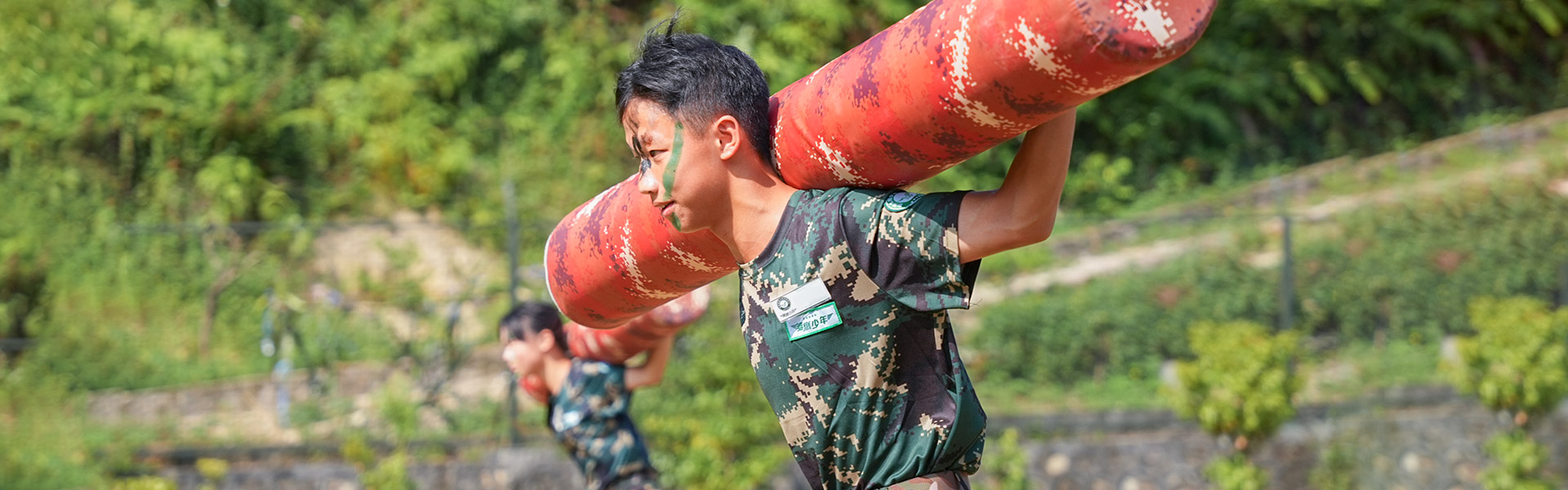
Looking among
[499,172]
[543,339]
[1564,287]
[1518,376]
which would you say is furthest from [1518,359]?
[499,172]

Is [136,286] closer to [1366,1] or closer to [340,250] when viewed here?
[340,250]

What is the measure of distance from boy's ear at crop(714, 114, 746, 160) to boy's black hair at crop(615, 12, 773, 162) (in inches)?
0.5

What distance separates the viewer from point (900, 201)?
6.49ft

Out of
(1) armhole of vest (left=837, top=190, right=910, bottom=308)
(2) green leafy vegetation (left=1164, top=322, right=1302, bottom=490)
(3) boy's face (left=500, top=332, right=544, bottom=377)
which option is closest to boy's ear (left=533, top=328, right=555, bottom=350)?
(3) boy's face (left=500, top=332, right=544, bottom=377)

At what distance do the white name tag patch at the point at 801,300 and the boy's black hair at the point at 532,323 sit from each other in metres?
2.93

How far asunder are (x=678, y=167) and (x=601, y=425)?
290 cm

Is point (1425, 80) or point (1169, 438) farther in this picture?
point (1425, 80)

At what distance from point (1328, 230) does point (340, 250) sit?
735 centimetres

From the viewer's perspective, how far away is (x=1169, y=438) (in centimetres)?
707

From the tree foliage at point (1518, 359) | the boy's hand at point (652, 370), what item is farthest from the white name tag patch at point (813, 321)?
the tree foliage at point (1518, 359)

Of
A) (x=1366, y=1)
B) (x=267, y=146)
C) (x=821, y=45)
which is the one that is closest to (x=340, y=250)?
(x=267, y=146)

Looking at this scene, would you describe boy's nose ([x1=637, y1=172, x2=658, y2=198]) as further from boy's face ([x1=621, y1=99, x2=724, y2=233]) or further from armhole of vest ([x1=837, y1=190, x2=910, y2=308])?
armhole of vest ([x1=837, y1=190, x2=910, y2=308])

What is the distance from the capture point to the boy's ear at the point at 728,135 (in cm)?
209

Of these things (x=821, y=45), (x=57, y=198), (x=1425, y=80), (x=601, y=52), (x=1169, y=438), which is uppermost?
(x=57, y=198)
